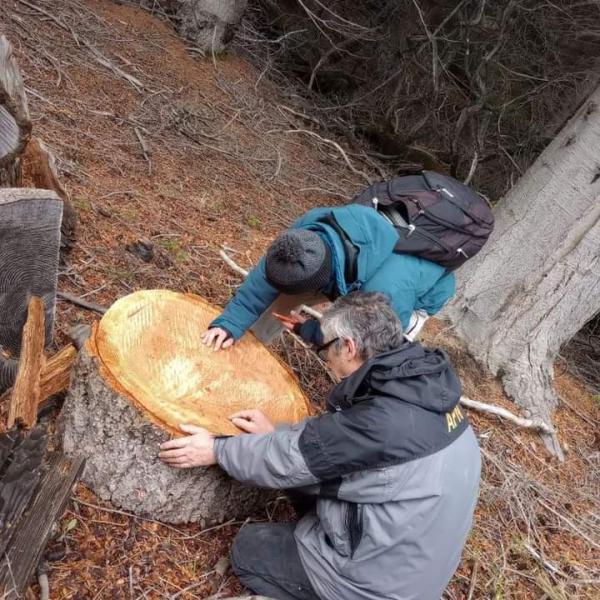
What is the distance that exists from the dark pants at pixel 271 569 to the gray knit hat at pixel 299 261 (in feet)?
3.35

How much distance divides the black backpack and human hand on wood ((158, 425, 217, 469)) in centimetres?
121

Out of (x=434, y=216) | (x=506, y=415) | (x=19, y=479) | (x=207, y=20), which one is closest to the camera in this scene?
(x=19, y=479)

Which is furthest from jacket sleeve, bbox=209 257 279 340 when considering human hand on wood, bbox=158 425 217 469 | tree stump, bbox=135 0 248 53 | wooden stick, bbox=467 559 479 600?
tree stump, bbox=135 0 248 53

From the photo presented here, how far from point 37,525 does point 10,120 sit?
1.60 meters

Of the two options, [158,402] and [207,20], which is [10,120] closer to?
[158,402]

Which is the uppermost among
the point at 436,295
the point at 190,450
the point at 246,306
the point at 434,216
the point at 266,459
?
the point at 434,216

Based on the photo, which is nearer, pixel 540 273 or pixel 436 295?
pixel 436 295

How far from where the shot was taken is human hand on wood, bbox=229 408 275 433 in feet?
7.62

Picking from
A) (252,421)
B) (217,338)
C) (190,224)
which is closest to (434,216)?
(217,338)

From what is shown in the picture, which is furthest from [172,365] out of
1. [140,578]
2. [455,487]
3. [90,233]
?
[90,233]

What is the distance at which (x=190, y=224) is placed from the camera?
14.5 feet

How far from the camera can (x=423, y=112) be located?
339 inches

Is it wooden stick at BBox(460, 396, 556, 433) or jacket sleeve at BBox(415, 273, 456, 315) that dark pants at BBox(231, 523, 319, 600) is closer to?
jacket sleeve at BBox(415, 273, 456, 315)

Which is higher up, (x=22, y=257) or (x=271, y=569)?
(x=22, y=257)
